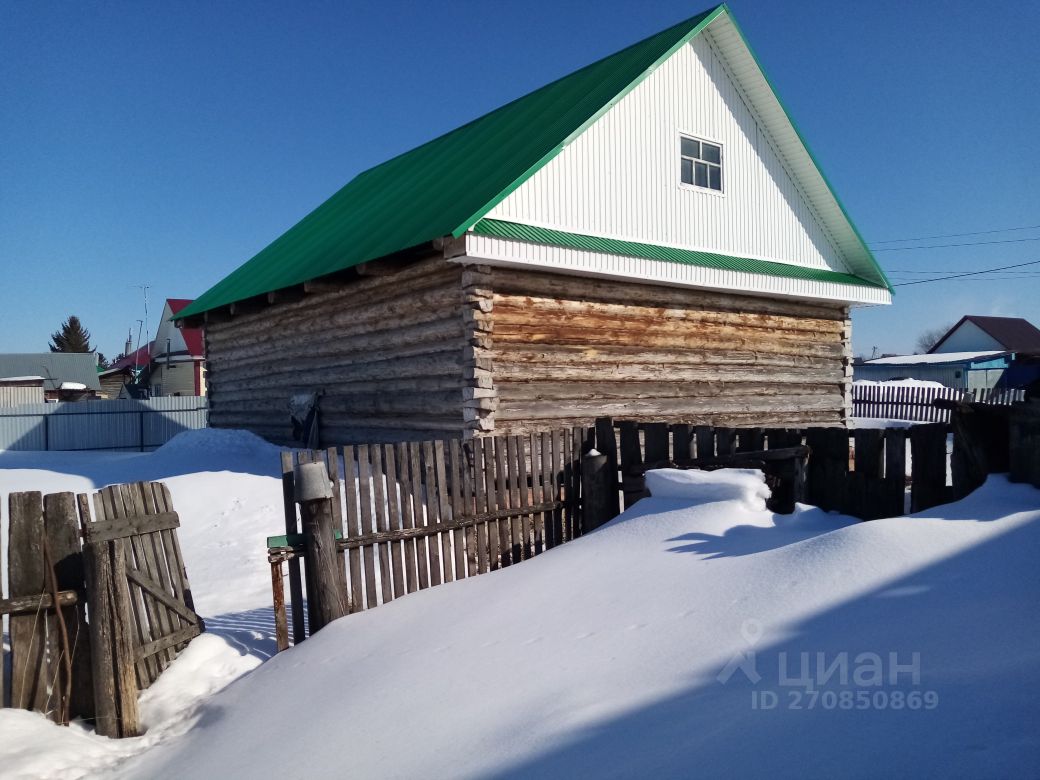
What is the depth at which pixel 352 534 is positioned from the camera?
5.87m

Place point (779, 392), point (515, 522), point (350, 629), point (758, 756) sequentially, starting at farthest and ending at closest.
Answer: point (779, 392)
point (515, 522)
point (350, 629)
point (758, 756)

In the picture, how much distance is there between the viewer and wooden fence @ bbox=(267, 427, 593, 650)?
5746 millimetres

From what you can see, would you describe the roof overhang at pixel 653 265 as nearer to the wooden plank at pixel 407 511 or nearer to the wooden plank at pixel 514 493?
the wooden plank at pixel 514 493

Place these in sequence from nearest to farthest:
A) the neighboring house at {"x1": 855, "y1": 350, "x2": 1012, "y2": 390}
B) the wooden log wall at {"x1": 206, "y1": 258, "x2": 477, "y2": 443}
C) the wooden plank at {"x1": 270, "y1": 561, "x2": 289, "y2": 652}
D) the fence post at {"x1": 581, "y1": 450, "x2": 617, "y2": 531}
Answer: the wooden plank at {"x1": 270, "y1": 561, "x2": 289, "y2": 652} → the fence post at {"x1": 581, "y1": 450, "x2": 617, "y2": 531} → the wooden log wall at {"x1": 206, "y1": 258, "x2": 477, "y2": 443} → the neighboring house at {"x1": 855, "y1": 350, "x2": 1012, "y2": 390}

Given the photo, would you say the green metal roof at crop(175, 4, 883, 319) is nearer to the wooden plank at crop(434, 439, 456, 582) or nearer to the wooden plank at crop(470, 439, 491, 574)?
the wooden plank at crop(470, 439, 491, 574)

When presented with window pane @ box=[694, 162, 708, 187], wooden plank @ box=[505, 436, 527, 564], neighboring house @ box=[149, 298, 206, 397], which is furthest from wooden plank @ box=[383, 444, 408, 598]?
neighboring house @ box=[149, 298, 206, 397]

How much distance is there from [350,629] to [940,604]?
12.2 ft

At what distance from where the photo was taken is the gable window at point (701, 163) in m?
12.4

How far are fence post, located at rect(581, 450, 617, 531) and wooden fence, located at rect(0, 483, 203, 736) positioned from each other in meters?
3.97

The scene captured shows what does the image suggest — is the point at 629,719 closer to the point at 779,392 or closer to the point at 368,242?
the point at 368,242

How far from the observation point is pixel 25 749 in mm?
4223

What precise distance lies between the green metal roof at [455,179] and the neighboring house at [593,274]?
7 centimetres

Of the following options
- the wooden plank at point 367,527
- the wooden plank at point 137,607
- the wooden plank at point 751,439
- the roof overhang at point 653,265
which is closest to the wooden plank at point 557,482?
the wooden plank at point 751,439

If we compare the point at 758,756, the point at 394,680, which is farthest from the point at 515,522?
the point at 758,756
